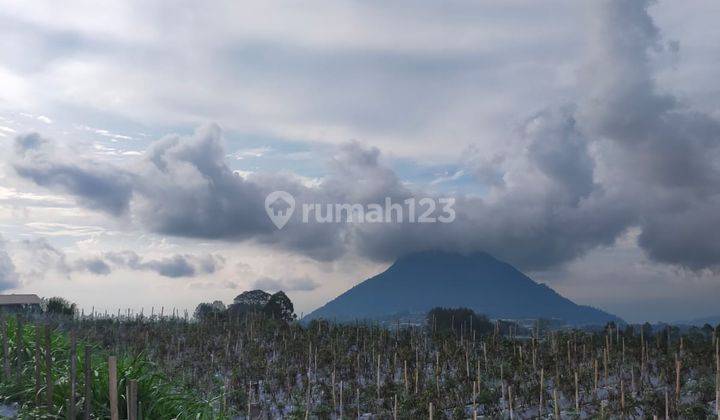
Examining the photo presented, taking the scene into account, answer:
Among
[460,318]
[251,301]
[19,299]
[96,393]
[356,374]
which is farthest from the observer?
[19,299]

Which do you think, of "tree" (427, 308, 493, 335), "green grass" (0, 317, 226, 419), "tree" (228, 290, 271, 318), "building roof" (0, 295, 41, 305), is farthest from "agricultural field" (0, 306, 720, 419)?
"building roof" (0, 295, 41, 305)

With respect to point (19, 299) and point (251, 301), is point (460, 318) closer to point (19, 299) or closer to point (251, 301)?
point (251, 301)

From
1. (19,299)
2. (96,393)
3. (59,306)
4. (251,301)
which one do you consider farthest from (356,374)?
(19,299)

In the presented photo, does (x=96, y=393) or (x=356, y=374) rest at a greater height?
(x=96, y=393)

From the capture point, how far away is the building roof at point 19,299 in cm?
5656

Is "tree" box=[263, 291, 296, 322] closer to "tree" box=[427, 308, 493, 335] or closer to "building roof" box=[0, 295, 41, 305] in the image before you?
"tree" box=[427, 308, 493, 335]

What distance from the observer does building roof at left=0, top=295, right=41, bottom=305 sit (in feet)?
186

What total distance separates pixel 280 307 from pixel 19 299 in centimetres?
2696

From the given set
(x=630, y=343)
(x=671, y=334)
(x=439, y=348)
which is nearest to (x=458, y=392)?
(x=439, y=348)

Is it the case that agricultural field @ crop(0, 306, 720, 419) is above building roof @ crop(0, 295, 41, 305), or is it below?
below

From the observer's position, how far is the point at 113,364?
9.39 metres

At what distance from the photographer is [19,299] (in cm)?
5850

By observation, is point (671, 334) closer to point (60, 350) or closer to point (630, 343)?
point (630, 343)

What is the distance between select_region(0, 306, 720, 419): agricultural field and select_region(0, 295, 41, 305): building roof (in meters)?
28.3
